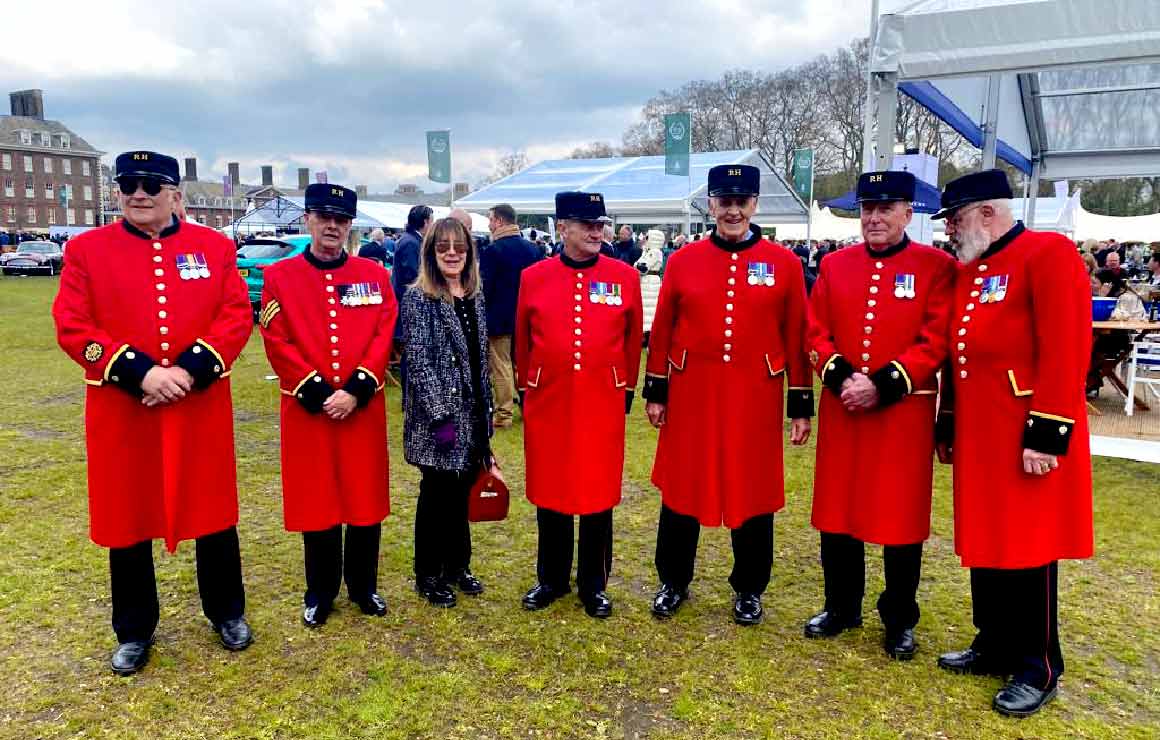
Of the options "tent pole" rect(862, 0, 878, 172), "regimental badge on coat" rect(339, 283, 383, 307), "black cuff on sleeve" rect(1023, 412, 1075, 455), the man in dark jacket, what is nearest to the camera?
"black cuff on sleeve" rect(1023, 412, 1075, 455)

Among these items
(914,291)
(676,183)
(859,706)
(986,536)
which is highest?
(676,183)

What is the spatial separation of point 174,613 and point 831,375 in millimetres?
3258

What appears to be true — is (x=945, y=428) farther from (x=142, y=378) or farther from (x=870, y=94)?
(x=870, y=94)

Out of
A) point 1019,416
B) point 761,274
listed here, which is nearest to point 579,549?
point 761,274

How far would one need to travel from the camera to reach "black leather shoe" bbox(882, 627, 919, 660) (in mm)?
3441

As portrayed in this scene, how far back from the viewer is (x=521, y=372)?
396 cm

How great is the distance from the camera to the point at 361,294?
3582 mm

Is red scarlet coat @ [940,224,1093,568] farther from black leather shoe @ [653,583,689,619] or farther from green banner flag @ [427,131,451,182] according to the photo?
green banner flag @ [427,131,451,182]

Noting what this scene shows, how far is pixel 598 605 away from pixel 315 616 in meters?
1.33

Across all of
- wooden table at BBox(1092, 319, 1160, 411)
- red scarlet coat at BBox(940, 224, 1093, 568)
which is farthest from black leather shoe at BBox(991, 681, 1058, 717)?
wooden table at BBox(1092, 319, 1160, 411)

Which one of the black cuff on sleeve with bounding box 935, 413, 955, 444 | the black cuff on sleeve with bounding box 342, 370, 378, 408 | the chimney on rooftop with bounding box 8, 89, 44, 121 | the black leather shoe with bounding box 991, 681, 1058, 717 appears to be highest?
the chimney on rooftop with bounding box 8, 89, 44, 121


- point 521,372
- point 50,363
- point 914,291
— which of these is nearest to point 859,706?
point 914,291

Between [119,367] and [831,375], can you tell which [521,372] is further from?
[119,367]

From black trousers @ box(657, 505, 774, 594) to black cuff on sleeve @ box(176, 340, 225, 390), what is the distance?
84.0 inches
